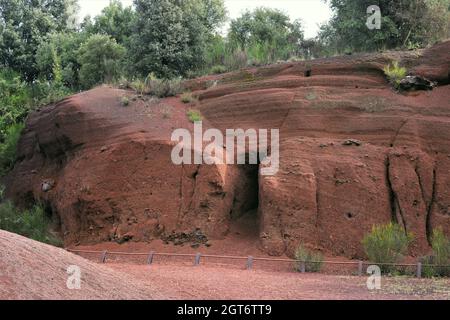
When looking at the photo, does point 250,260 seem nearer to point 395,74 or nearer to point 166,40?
point 395,74

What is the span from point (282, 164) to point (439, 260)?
5373 millimetres

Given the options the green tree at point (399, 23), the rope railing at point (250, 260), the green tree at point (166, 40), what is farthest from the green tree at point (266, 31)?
the rope railing at point (250, 260)

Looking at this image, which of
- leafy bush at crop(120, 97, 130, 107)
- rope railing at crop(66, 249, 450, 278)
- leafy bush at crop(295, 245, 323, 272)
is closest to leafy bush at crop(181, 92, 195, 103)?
leafy bush at crop(120, 97, 130, 107)

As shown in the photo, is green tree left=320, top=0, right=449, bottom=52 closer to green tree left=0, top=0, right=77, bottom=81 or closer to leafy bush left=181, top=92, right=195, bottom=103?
leafy bush left=181, top=92, right=195, bottom=103

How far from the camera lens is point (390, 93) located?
21562 millimetres

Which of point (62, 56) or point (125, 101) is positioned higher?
point (62, 56)

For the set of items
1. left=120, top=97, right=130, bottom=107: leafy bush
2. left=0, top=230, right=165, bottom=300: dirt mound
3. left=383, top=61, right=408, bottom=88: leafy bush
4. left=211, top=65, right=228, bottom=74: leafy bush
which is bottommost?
left=0, top=230, right=165, bottom=300: dirt mound

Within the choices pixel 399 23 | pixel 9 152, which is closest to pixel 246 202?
pixel 399 23

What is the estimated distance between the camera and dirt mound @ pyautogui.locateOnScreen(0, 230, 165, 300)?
33.7 ft

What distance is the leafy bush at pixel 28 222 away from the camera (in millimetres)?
21656

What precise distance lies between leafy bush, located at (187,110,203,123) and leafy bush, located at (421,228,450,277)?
8904mm

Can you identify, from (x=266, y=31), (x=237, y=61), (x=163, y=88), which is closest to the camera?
(x=163, y=88)

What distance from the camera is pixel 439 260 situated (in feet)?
52.3

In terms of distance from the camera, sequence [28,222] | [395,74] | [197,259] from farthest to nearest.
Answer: [28,222], [395,74], [197,259]
